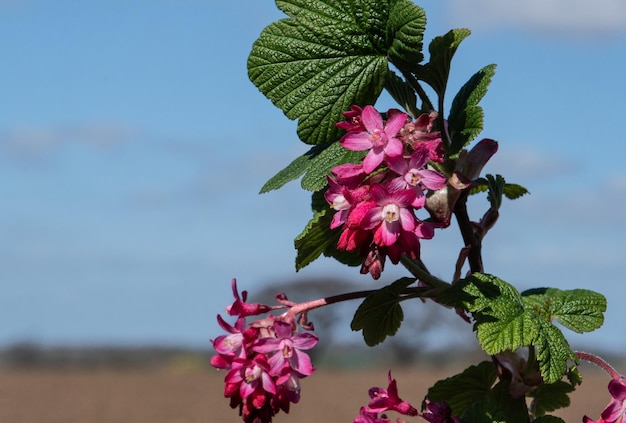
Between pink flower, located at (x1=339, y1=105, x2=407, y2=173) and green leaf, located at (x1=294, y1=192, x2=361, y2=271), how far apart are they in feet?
0.74

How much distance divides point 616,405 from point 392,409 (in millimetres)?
451

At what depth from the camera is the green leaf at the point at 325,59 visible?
2010mm

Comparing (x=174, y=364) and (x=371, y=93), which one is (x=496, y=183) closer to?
(x=371, y=93)

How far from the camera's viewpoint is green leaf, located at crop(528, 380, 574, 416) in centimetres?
252

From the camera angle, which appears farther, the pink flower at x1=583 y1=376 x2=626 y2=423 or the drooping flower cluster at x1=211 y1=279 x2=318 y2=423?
the pink flower at x1=583 y1=376 x2=626 y2=423

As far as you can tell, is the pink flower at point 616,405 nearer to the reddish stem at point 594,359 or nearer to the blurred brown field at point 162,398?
the reddish stem at point 594,359

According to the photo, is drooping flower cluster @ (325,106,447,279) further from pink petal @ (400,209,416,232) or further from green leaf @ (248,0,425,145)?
green leaf @ (248,0,425,145)

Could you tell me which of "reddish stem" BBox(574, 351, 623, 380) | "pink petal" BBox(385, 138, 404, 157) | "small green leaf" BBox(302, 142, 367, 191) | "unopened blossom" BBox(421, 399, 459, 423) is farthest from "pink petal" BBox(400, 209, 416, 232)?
"reddish stem" BBox(574, 351, 623, 380)

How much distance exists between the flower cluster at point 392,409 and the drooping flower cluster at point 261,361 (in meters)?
0.27

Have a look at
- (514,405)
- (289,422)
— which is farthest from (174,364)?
(514,405)

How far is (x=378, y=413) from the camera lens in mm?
2133

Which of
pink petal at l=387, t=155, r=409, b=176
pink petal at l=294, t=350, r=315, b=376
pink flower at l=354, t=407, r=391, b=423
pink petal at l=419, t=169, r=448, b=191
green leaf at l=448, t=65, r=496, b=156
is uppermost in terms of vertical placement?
green leaf at l=448, t=65, r=496, b=156

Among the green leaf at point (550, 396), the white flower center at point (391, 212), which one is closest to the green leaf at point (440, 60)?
the white flower center at point (391, 212)

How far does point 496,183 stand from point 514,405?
51cm
